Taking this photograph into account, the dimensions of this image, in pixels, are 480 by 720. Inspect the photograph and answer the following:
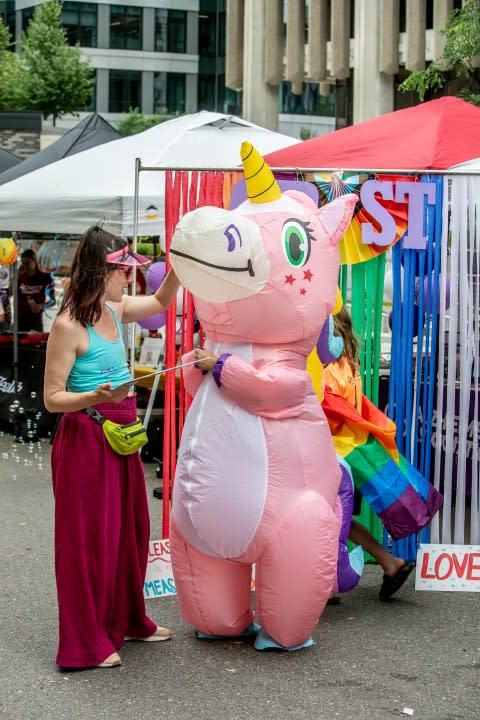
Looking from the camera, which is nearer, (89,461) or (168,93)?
(89,461)

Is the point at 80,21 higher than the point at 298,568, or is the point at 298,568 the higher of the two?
the point at 80,21

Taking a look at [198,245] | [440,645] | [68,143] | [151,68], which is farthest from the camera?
[151,68]

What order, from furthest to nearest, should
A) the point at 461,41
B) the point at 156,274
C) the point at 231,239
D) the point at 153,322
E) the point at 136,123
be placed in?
the point at 136,123 → the point at 461,41 → the point at 153,322 → the point at 156,274 → the point at 231,239

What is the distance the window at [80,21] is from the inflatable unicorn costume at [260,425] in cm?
6206

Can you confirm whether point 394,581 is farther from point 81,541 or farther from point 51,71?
point 51,71

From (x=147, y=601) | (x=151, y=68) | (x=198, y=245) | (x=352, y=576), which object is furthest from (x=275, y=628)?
(x=151, y=68)

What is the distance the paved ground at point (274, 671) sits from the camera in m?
4.60

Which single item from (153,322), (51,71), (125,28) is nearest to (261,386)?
(153,322)

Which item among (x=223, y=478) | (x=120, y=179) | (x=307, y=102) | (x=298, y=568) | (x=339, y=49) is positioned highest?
(x=307, y=102)

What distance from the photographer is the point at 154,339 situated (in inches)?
423

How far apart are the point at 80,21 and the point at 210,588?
63171 millimetres

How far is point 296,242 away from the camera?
5059 mm

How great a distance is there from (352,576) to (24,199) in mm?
6423

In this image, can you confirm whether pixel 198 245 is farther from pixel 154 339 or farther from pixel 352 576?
pixel 154 339
